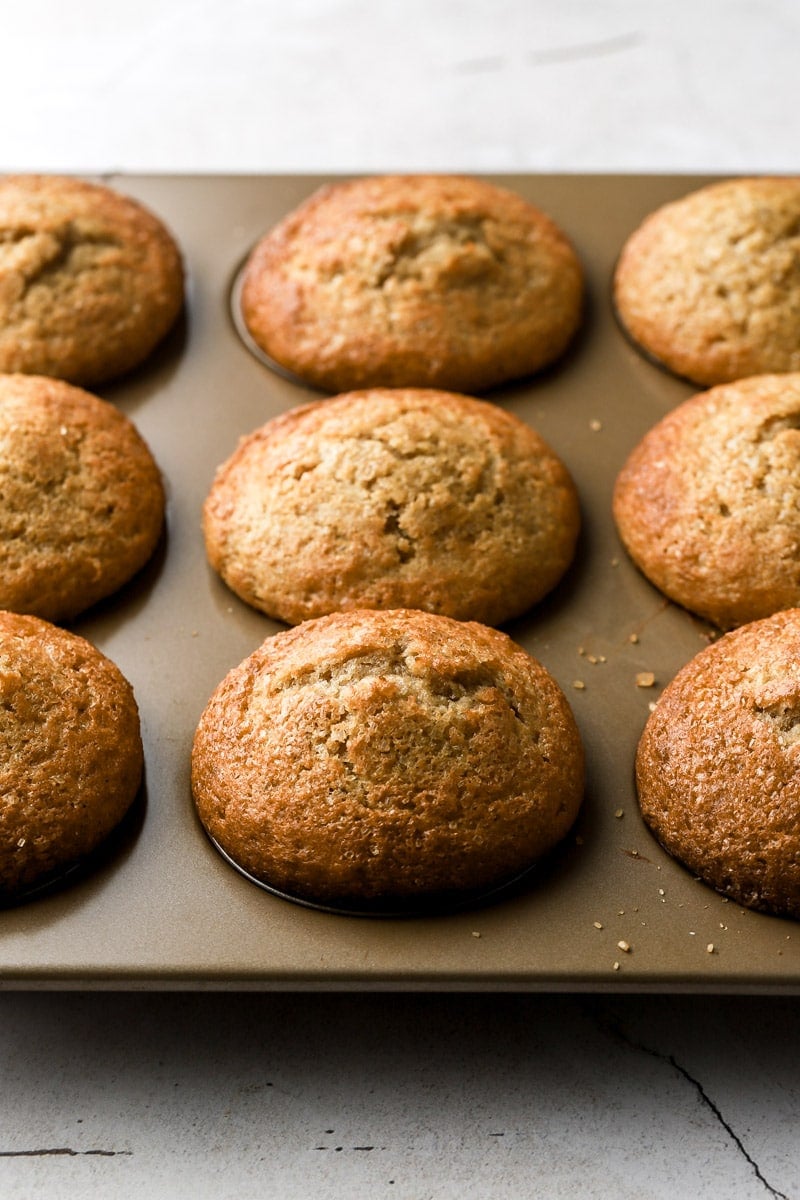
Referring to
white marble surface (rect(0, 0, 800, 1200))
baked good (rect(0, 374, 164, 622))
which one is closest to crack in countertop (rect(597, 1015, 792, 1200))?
white marble surface (rect(0, 0, 800, 1200))

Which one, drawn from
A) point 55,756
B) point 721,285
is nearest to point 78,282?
point 55,756

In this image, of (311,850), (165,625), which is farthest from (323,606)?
(311,850)

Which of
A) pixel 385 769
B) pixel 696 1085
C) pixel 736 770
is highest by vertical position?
pixel 385 769

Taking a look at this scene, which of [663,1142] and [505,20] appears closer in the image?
[663,1142]

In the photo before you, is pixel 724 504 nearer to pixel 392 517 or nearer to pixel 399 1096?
pixel 392 517

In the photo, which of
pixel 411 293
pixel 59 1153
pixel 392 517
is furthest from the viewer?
pixel 411 293

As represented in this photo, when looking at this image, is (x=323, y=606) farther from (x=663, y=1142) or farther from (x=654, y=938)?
(x=663, y=1142)

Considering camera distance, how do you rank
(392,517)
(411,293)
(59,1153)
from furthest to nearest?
(411,293) < (392,517) < (59,1153)

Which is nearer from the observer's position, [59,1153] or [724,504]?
[59,1153]
